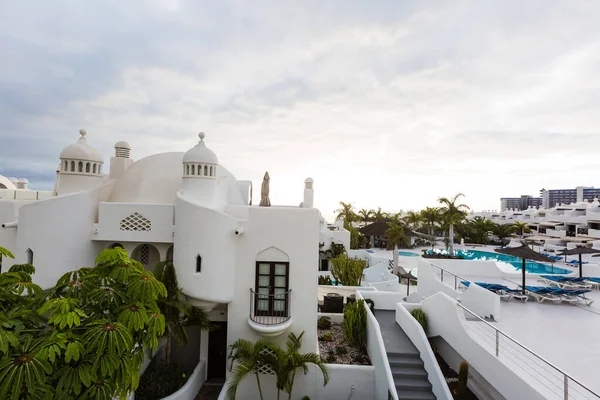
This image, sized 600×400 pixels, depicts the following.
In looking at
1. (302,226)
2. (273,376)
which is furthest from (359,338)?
(302,226)

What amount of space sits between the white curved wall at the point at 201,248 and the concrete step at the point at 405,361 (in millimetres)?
5999

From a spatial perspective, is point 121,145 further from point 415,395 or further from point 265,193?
point 415,395

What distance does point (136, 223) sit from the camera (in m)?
10.3

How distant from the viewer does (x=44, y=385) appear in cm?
456

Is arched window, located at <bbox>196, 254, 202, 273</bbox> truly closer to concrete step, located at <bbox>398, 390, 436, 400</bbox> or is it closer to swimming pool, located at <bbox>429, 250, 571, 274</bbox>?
concrete step, located at <bbox>398, 390, 436, 400</bbox>

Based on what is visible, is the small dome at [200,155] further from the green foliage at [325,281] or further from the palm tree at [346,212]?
the palm tree at [346,212]

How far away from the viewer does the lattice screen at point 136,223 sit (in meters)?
10.3

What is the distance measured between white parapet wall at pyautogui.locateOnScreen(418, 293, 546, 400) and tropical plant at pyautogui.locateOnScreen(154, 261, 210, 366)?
7992 millimetres

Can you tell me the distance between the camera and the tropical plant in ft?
29.9

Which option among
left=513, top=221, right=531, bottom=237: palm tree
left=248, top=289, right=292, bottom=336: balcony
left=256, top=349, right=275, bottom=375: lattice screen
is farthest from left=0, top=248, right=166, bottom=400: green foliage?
left=513, top=221, right=531, bottom=237: palm tree

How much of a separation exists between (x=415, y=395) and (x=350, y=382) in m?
2.06

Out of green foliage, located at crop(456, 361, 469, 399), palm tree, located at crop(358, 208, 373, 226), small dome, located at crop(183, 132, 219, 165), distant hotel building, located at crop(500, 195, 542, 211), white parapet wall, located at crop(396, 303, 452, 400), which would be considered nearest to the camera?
white parapet wall, located at crop(396, 303, 452, 400)

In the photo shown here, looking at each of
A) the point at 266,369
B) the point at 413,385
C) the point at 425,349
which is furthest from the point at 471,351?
the point at 266,369

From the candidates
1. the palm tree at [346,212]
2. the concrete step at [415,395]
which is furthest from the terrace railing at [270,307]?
the palm tree at [346,212]
